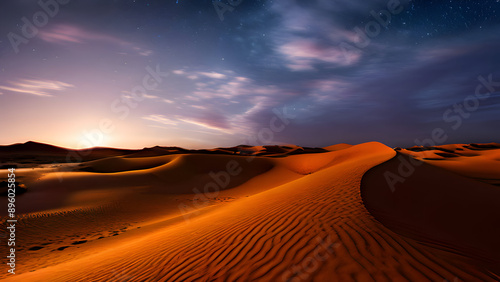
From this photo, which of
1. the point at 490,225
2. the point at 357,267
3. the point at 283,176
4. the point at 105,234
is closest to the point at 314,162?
the point at 283,176

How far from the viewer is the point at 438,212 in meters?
6.48

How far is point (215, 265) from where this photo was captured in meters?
3.45

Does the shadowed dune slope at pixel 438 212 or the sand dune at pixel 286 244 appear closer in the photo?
the sand dune at pixel 286 244

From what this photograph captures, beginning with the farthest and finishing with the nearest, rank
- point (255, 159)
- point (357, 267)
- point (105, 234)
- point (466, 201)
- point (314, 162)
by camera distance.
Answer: point (255, 159)
point (314, 162)
point (105, 234)
point (466, 201)
point (357, 267)

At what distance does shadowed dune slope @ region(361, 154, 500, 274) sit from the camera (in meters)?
4.03

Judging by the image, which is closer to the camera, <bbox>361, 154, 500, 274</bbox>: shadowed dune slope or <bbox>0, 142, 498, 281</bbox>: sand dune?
<bbox>0, 142, 498, 281</bbox>: sand dune

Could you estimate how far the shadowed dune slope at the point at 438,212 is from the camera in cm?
403

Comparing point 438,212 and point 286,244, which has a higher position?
point 286,244

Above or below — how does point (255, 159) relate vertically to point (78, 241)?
above

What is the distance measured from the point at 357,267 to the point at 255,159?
2985 cm

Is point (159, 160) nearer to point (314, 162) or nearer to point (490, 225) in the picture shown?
point (314, 162)

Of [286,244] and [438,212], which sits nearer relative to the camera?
[286,244]

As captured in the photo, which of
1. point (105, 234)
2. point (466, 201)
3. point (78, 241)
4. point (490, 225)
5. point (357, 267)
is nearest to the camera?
point (357, 267)

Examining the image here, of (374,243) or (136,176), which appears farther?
(136,176)
